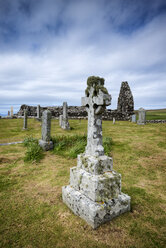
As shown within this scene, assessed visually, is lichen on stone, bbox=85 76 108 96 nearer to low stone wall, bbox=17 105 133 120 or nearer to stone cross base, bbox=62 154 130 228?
stone cross base, bbox=62 154 130 228

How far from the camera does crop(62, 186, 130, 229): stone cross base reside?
263cm

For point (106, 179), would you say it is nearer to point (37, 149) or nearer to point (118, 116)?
point (37, 149)

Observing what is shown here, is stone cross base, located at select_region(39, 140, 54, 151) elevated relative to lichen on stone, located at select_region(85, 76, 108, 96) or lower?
lower

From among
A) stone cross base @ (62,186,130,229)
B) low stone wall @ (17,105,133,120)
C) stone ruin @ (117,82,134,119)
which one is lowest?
stone cross base @ (62,186,130,229)

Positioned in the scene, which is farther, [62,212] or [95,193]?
[62,212]

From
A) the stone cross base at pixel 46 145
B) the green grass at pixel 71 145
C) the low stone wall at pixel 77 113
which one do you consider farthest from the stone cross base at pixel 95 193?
the low stone wall at pixel 77 113

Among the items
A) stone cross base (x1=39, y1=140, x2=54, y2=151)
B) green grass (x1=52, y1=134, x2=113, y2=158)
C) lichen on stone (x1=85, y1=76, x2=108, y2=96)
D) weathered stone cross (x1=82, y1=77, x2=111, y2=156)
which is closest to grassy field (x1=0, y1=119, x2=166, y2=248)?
green grass (x1=52, y1=134, x2=113, y2=158)

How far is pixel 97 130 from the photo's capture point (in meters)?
3.27

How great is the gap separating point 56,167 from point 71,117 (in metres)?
22.1

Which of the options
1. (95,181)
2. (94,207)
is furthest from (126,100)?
(94,207)

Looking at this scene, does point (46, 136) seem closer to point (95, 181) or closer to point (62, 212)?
point (62, 212)

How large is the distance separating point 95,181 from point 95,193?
0.23 meters

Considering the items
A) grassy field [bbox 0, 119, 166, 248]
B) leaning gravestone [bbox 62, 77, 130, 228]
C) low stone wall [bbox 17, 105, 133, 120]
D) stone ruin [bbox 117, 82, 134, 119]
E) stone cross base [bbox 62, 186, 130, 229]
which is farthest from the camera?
low stone wall [bbox 17, 105, 133, 120]

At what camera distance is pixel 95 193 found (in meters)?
2.78
